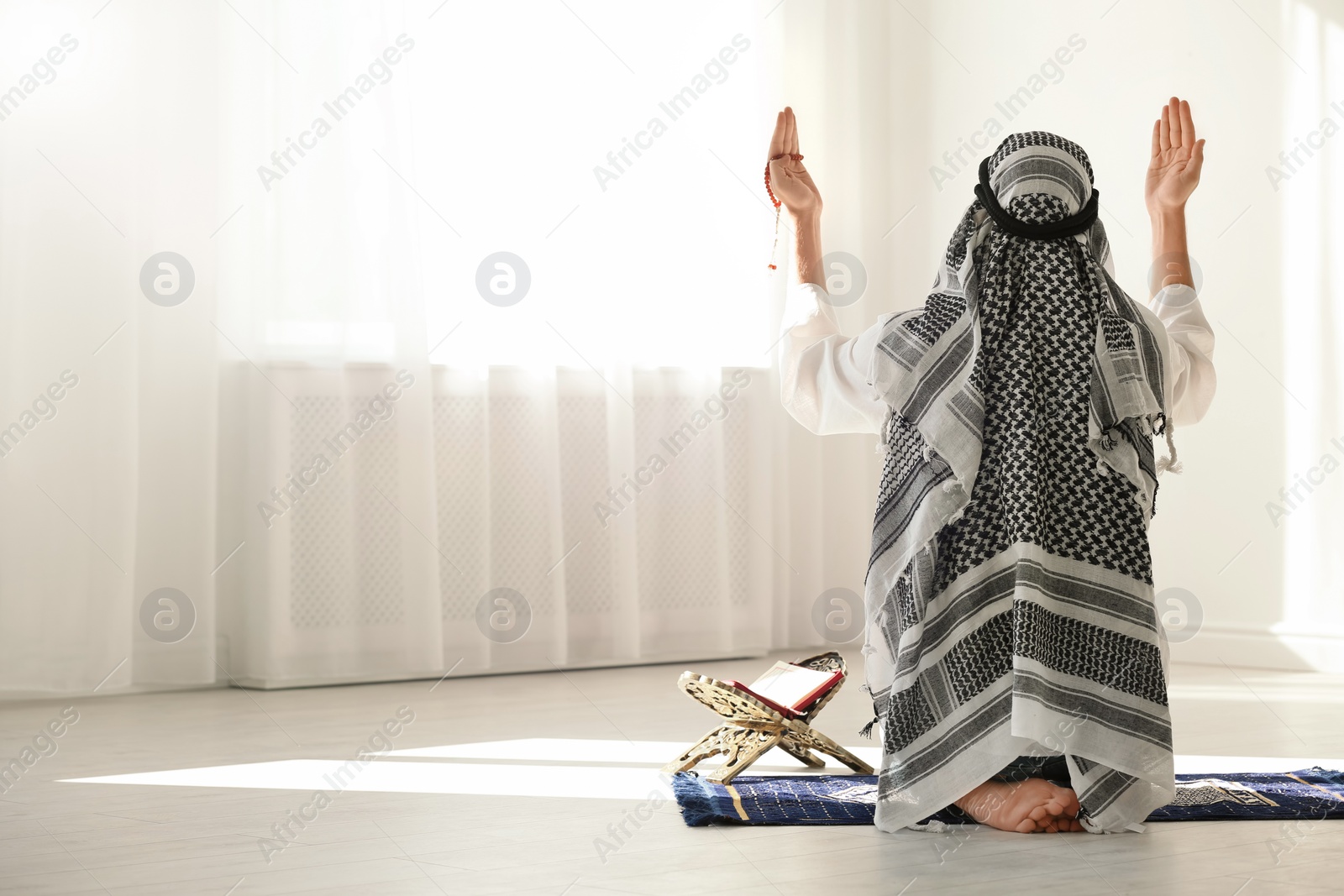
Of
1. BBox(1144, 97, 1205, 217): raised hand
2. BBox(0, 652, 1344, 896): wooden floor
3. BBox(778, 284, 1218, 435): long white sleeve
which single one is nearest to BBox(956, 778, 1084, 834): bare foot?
BBox(0, 652, 1344, 896): wooden floor

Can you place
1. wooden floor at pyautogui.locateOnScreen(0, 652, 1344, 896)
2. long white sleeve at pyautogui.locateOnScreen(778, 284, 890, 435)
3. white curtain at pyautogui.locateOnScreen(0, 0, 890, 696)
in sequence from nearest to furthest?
wooden floor at pyautogui.locateOnScreen(0, 652, 1344, 896), long white sleeve at pyautogui.locateOnScreen(778, 284, 890, 435), white curtain at pyautogui.locateOnScreen(0, 0, 890, 696)

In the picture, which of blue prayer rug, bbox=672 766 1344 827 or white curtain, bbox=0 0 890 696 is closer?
blue prayer rug, bbox=672 766 1344 827

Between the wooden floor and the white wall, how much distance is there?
0.79 metres

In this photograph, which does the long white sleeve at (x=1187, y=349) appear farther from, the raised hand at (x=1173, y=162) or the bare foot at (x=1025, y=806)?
the bare foot at (x=1025, y=806)

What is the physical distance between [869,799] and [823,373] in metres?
0.75

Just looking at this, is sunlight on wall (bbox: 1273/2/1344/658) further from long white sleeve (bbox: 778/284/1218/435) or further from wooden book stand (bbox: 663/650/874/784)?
wooden book stand (bbox: 663/650/874/784)

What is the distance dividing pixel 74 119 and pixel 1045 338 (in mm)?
3058

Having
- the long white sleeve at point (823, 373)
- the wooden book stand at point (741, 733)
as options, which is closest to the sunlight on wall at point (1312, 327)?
the wooden book stand at point (741, 733)

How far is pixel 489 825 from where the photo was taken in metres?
2.21

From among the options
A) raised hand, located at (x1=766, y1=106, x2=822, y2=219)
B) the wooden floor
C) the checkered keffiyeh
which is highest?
raised hand, located at (x1=766, y1=106, x2=822, y2=219)

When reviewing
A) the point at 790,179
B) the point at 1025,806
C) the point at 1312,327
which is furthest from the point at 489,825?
the point at 1312,327

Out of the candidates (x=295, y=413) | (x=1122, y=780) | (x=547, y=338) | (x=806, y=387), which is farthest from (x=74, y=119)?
(x=1122, y=780)

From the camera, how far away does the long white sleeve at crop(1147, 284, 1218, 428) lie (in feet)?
7.52

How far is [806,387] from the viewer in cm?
235
